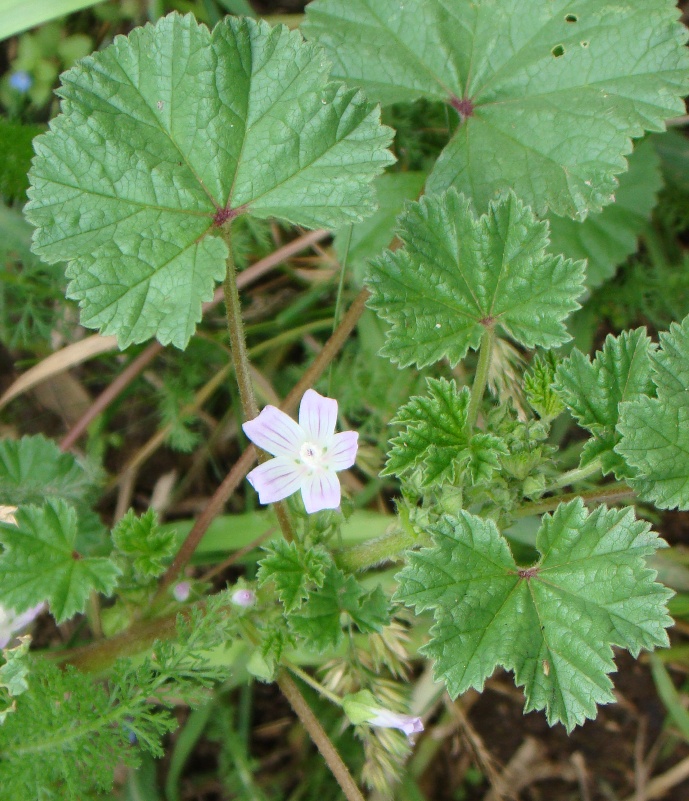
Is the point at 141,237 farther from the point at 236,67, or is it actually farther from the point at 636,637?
the point at 636,637

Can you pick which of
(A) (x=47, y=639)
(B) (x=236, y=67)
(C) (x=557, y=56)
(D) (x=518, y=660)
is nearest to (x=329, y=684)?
(D) (x=518, y=660)

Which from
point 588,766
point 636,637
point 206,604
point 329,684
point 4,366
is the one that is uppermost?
point 4,366

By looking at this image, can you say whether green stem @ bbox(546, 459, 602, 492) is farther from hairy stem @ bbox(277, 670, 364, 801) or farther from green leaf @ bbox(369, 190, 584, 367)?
hairy stem @ bbox(277, 670, 364, 801)

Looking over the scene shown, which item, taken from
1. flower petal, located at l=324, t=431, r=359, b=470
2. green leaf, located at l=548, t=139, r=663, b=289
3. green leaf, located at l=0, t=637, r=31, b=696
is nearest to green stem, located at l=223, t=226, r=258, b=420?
flower petal, located at l=324, t=431, r=359, b=470

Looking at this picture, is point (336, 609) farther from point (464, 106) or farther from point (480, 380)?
point (464, 106)

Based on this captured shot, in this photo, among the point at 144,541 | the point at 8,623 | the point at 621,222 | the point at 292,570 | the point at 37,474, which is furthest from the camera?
the point at 621,222

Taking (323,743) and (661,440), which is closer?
(661,440)

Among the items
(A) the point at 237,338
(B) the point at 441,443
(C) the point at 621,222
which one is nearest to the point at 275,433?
(A) the point at 237,338
